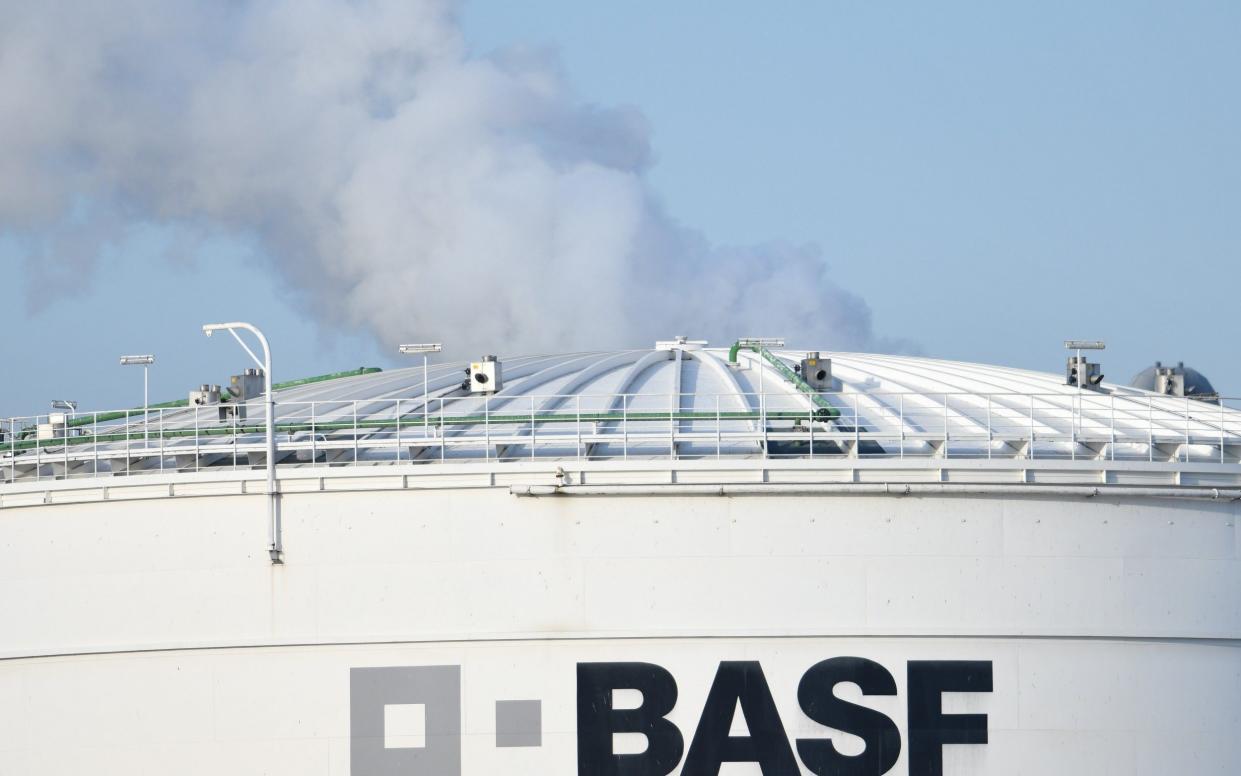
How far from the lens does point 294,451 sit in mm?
28953

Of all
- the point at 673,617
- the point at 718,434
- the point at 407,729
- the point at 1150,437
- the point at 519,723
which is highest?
the point at 718,434

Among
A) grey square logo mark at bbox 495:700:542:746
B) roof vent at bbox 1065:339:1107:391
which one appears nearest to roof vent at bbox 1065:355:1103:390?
roof vent at bbox 1065:339:1107:391

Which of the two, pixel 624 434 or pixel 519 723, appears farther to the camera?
pixel 624 434

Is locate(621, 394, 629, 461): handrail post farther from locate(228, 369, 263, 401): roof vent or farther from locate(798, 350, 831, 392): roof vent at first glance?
locate(228, 369, 263, 401): roof vent

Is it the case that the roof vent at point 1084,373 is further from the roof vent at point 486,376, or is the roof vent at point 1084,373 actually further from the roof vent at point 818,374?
the roof vent at point 486,376

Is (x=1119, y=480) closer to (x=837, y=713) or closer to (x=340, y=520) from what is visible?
(x=837, y=713)

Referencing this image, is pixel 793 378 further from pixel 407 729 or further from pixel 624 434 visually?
pixel 407 729

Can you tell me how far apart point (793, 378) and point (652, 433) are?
6.51 metres

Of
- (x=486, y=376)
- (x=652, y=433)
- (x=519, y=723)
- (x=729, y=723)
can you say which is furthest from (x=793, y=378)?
(x=519, y=723)

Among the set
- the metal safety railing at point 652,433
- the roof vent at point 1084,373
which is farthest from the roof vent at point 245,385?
the roof vent at point 1084,373

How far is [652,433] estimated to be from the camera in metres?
27.4

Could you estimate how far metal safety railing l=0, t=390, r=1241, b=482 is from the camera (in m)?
27.3

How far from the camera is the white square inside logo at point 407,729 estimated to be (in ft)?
82.0

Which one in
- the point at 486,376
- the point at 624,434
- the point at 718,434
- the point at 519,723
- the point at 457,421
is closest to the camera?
the point at 519,723
